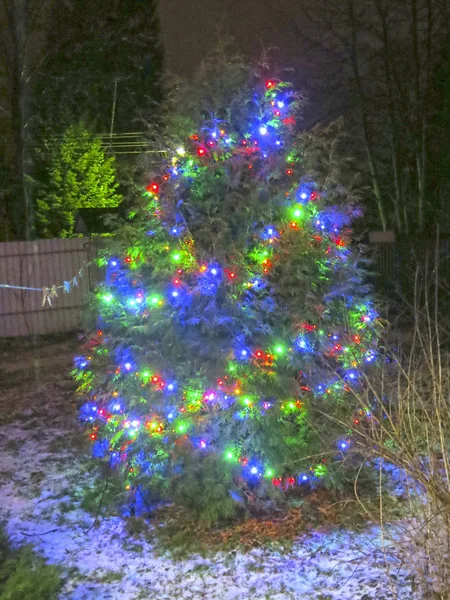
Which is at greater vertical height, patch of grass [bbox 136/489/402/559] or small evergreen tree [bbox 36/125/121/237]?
small evergreen tree [bbox 36/125/121/237]

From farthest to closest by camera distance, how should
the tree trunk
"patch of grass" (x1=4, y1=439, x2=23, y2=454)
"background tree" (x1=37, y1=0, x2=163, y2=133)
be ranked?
"background tree" (x1=37, y1=0, x2=163, y2=133), the tree trunk, "patch of grass" (x1=4, y1=439, x2=23, y2=454)

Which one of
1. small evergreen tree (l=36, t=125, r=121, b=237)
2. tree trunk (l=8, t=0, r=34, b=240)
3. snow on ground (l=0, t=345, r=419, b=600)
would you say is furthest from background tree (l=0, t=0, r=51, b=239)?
snow on ground (l=0, t=345, r=419, b=600)

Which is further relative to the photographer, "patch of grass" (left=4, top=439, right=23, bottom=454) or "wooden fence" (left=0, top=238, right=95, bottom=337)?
"wooden fence" (left=0, top=238, right=95, bottom=337)

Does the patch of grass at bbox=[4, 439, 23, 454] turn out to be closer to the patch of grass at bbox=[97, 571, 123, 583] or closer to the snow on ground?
the snow on ground

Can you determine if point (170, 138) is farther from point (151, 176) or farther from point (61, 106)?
point (61, 106)

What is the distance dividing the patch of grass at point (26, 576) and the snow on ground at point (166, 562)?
0.13m

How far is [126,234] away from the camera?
4.84 meters

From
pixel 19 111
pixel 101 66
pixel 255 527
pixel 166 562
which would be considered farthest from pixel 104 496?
pixel 101 66

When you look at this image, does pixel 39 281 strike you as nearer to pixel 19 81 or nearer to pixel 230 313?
pixel 19 81

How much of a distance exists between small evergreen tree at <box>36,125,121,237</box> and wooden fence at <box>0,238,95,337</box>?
1175 centimetres

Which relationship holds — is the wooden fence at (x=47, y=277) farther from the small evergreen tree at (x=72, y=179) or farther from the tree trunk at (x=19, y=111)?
the small evergreen tree at (x=72, y=179)

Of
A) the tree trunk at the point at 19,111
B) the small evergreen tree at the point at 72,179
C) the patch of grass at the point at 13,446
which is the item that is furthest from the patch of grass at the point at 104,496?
the small evergreen tree at the point at 72,179

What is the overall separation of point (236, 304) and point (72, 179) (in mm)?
22998

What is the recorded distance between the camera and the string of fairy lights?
451cm
